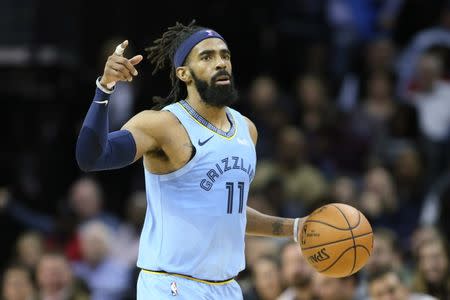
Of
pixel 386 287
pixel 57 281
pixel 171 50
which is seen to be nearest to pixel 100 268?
pixel 57 281

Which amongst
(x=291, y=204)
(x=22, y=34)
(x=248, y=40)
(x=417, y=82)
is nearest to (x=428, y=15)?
(x=417, y=82)

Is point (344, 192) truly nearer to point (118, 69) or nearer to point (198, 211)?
point (198, 211)

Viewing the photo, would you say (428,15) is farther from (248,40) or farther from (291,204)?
(291,204)

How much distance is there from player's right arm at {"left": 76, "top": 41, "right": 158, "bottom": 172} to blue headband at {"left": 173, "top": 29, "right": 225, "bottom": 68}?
0.79m

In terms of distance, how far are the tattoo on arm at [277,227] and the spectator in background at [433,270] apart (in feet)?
8.98

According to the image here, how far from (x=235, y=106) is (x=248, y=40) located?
4.06 ft

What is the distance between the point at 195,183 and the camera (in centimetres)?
694

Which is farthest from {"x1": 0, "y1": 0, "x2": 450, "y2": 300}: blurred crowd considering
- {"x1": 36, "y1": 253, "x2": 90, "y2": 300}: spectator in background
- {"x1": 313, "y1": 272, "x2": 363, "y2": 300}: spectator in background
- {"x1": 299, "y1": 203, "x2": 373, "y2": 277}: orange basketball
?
{"x1": 299, "y1": 203, "x2": 373, "y2": 277}: orange basketball

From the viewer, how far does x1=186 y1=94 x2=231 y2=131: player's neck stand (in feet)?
23.6

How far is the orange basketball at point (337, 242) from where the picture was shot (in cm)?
728

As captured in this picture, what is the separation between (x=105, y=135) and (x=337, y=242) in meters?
1.77

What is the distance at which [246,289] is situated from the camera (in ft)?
33.3

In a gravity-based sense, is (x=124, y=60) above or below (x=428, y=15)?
above

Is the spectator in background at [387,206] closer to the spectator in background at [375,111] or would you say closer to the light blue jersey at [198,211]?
the spectator in background at [375,111]
